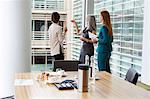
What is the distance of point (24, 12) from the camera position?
13.8 ft

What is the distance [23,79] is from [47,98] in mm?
747

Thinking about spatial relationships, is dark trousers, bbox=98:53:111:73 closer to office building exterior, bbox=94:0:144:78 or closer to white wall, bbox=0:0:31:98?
office building exterior, bbox=94:0:144:78

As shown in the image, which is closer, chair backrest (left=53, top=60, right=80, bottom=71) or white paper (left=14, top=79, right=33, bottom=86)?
white paper (left=14, top=79, right=33, bottom=86)

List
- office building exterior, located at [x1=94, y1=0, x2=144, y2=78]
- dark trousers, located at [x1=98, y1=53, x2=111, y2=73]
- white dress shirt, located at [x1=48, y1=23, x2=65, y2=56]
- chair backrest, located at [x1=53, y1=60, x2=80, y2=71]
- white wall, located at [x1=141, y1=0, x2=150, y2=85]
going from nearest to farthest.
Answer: chair backrest, located at [x1=53, y1=60, x2=80, y2=71], white wall, located at [x1=141, y1=0, x2=150, y2=85], office building exterior, located at [x1=94, y1=0, x2=144, y2=78], dark trousers, located at [x1=98, y1=53, x2=111, y2=73], white dress shirt, located at [x1=48, y1=23, x2=65, y2=56]

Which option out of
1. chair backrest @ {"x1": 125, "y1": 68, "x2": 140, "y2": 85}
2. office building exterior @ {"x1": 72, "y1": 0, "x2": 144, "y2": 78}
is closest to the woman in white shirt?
office building exterior @ {"x1": 72, "y1": 0, "x2": 144, "y2": 78}

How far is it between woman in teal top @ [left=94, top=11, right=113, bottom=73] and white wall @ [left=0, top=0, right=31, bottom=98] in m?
1.15

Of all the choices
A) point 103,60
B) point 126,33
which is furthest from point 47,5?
point 103,60

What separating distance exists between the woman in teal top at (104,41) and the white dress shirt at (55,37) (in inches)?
31.7

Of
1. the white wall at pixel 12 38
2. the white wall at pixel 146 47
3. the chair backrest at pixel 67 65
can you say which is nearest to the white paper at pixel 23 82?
the chair backrest at pixel 67 65

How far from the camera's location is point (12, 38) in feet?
13.6

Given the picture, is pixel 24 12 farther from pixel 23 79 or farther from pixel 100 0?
pixel 100 0

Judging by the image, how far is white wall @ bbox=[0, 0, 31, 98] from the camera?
404 cm

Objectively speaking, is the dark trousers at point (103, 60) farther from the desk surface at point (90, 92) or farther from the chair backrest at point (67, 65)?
the desk surface at point (90, 92)

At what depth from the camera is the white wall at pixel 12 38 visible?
159 inches
